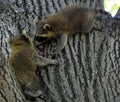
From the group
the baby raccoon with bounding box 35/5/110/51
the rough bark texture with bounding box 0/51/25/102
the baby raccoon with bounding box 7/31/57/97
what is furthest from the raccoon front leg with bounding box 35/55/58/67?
the rough bark texture with bounding box 0/51/25/102

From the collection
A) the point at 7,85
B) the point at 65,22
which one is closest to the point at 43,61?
the point at 7,85

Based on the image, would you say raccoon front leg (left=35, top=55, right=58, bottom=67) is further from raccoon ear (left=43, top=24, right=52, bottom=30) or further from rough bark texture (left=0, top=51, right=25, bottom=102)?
raccoon ear (left=43, top=24, right=52, bottom=30)

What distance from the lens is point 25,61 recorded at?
3.65 meters

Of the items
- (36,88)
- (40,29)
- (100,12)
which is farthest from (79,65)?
(40,29)

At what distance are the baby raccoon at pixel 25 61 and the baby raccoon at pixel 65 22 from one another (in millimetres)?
219

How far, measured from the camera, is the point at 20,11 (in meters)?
3.53

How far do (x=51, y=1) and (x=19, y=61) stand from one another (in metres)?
0.71

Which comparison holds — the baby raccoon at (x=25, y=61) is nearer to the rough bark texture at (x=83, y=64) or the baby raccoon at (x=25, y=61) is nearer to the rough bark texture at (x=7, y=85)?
the rough bark texture at (x=83, y=64)

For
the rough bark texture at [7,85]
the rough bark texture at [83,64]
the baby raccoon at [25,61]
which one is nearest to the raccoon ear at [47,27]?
the baby raccoon at [25,61]

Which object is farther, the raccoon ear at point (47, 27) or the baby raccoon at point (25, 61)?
the raccoon ear at point (47, 27)

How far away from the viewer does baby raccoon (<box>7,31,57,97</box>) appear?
10.5 ft

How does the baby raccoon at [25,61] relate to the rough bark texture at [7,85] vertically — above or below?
below

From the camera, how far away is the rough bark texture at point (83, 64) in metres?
2.99

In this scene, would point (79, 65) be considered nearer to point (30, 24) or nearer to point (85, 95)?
point (85, 95)
